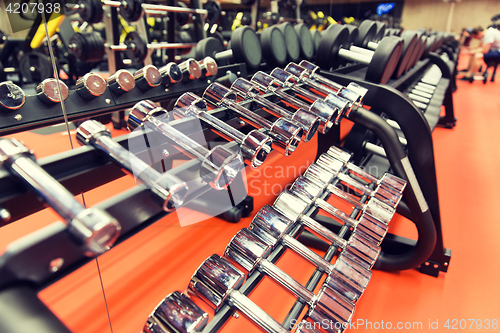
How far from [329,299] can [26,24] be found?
1.04 metres

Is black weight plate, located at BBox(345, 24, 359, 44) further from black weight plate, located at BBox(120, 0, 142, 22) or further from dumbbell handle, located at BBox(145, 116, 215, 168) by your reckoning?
black weight plate, located at BBox(120, 0, 142, 22)

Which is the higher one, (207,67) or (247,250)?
(207,67)

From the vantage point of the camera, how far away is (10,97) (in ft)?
2.74

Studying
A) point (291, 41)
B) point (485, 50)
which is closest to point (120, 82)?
point (291, 41)

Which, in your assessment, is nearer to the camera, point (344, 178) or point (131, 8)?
point (344, 178)

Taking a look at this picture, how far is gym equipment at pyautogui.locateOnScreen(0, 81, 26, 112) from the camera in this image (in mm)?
817

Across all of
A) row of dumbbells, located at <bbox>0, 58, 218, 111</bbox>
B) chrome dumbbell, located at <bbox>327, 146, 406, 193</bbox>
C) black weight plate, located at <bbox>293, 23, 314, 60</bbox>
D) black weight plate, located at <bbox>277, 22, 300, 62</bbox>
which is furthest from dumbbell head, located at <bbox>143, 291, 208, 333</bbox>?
black weight plate, located at <bbox>293, 23, 314, 60</bbox>

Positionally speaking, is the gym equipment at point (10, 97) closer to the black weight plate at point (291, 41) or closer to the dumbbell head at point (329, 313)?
the dumbbell head at point (329, 313)

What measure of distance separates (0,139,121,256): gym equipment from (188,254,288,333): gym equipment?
0.99 feet

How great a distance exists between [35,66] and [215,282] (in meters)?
4.72

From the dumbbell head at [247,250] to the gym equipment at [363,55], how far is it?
2.96 feet

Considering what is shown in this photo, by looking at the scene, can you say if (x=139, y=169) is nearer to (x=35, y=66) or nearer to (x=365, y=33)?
(x=365, y=33)

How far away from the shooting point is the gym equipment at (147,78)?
3.73 feet

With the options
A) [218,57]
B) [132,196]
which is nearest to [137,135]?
[132,196]
